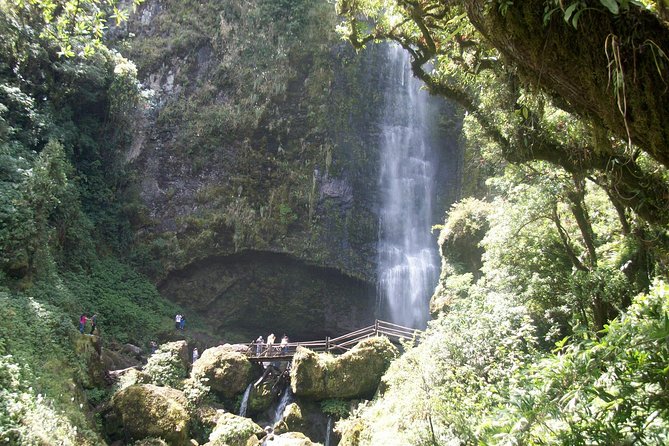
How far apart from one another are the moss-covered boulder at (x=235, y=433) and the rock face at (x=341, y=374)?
1892mm

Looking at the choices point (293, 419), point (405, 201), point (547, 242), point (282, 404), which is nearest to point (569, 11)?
point (547, 242)

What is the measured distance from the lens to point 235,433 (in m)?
9.58

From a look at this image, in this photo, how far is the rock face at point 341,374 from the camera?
1147cm

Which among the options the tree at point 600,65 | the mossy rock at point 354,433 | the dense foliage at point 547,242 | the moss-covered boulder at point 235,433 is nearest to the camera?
the tree at point 600,65

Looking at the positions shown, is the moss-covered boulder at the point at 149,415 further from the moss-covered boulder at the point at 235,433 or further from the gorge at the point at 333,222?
the moss-covered boulder at the point at 235,433

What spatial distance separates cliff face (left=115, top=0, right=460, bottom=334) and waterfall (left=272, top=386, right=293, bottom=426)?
7.51 meters

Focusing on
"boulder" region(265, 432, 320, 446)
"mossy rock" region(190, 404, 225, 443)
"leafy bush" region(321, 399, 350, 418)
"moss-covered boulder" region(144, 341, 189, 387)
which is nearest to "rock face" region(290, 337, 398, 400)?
"leafy bush" region(321, 399, 350, 418)

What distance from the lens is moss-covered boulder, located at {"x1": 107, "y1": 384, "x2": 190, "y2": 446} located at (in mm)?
8664

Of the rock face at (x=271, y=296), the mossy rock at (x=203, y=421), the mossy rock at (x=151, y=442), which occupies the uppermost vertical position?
the rock face at (x=271, y=296)

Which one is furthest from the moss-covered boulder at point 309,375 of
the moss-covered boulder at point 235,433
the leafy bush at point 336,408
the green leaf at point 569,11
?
the green leaf at point 569,11

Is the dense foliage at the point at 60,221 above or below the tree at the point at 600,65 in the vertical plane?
above

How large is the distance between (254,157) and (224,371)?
1058cm

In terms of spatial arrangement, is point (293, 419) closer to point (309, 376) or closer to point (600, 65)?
point (309, 376)

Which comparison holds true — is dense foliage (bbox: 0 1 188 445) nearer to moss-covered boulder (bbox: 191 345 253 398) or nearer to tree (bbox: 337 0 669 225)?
moss-covered boulder (bbox: 191 345 253 398)
